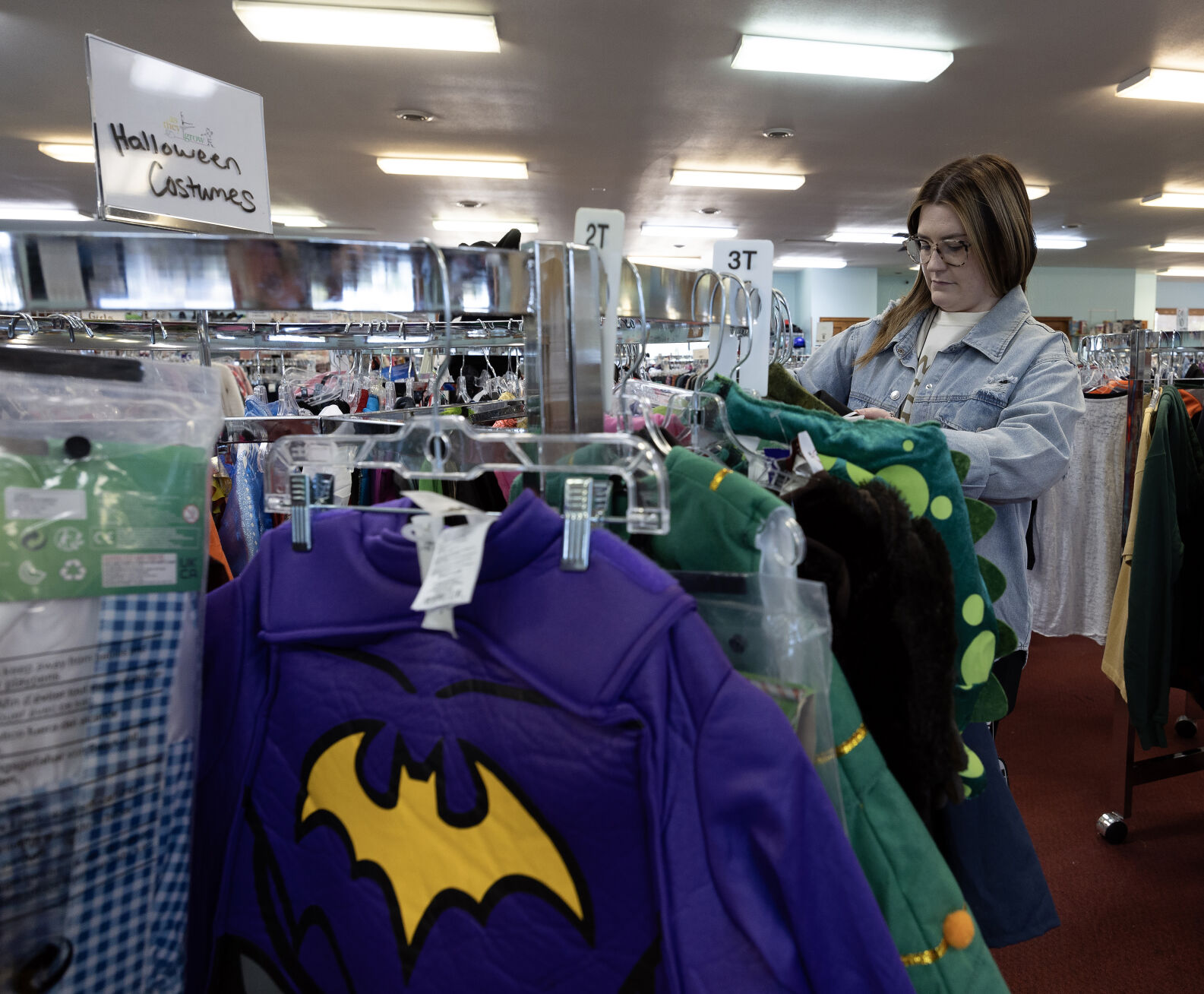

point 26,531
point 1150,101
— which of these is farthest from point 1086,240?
point 26,531

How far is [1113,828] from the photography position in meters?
2.18

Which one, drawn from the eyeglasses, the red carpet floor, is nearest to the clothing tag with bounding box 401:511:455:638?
the eyeglasses

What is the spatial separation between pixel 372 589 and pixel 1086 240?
1188cm

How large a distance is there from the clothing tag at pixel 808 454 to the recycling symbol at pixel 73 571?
64cm

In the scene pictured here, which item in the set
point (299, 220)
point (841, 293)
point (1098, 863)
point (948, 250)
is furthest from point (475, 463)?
point (841, 293)

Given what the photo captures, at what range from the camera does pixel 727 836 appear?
0.51 meters

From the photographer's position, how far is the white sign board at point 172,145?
0.85 meters

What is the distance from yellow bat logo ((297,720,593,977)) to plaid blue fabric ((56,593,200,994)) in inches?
4.1

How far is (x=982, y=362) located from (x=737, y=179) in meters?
5.88

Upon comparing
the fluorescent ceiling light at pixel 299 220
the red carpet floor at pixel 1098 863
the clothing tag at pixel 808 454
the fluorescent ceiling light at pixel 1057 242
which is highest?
the fluorescent ceiling light at pixel 299 220

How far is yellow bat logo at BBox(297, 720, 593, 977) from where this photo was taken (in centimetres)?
55

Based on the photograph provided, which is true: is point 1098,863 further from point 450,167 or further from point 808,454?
point 450,167

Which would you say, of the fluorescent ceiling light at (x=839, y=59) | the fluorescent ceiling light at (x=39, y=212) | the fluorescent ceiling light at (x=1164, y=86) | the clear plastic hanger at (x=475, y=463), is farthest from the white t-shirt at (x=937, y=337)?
the fluorescent ceiling light at (x=39, y=212)

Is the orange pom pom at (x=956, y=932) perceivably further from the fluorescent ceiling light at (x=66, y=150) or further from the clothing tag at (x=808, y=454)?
the fluorescent ceiling light at (x=66, y=150)
